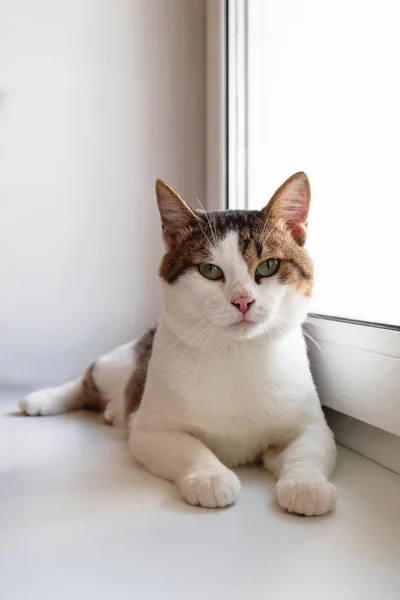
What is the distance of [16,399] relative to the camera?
184 centimetres

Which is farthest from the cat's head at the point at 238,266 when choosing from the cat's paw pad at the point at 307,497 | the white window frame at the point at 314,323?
the cat's paw pad at the point at 307,497

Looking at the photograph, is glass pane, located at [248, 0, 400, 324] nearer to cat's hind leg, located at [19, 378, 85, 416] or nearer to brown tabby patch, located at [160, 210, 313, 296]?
brown tabby patch, located at [160, 210, 313, 296]

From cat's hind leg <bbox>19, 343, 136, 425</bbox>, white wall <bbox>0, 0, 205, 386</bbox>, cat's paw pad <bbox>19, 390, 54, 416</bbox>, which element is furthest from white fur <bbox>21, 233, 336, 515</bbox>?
white wall <bbox>0, 0, 205, 386</bbox>

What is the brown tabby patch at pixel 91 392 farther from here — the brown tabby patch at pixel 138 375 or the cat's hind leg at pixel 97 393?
the brown tabby patch at pixel 138 375

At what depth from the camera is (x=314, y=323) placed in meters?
1.43

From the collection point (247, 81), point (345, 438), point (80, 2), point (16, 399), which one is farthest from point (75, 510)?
point (80, 2)

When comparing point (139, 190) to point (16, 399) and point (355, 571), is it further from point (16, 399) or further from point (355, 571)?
point (355, 571)

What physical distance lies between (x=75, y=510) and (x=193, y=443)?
27cm

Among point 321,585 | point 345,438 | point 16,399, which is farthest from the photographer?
point 16,399

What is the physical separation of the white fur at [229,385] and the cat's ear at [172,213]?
0.38 ft

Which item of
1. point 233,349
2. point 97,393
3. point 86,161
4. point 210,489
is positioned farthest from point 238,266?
point 86,161

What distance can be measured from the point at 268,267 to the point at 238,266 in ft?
0.23

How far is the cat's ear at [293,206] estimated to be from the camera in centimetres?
115

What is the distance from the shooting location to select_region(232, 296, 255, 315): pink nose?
1.02m
